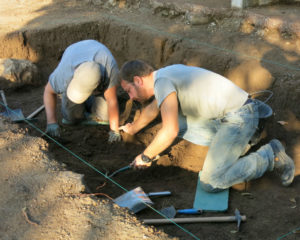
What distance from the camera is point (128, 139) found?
4473mm

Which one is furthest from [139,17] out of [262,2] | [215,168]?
[215,168]

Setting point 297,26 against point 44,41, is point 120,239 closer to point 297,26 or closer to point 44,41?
point 297,26

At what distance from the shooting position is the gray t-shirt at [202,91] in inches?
132

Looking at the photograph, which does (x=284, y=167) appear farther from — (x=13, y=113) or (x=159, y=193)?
(x=13, y=113)

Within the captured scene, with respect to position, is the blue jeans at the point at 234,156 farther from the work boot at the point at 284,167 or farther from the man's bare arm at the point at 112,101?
the man's bare arm at the point at 112,101

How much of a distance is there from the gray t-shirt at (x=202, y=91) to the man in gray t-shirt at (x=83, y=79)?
90cm

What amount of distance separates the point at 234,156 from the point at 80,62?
1.90m

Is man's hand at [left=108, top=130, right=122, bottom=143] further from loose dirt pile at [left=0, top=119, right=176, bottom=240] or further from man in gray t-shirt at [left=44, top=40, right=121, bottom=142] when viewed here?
loose dirt pile at [left=0, top=119, right=176, bottom=240]

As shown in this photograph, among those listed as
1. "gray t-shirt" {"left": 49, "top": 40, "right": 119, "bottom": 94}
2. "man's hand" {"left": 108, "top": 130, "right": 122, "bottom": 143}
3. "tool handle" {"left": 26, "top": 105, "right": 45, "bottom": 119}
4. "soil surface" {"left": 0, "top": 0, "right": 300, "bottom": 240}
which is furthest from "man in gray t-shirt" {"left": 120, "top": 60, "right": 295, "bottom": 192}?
"tool handle" {"left": 26, "top": 105, "right": 45, "bottom": 119}

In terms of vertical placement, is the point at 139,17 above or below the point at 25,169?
above

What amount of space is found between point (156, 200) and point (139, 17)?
4.09 m

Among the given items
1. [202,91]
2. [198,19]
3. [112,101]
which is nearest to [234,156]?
[202,91]

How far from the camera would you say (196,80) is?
11.2 feet

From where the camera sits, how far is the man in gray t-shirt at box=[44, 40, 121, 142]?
3.84 metres
